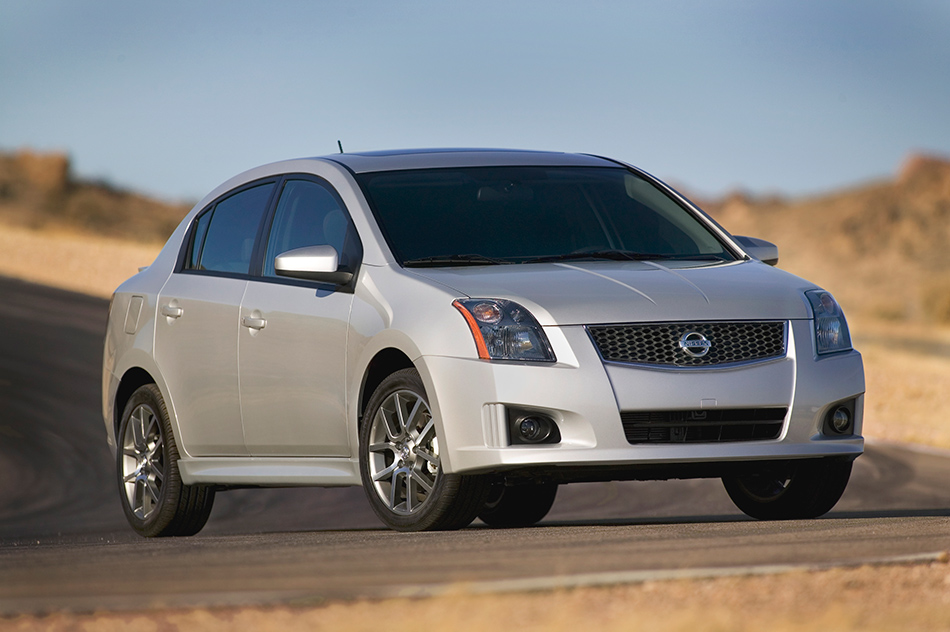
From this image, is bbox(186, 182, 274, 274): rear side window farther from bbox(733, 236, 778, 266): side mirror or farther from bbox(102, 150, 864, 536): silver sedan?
bbox(733, 236, 778, 266): side mirror

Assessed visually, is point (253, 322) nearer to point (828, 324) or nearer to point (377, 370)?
point (377, 370)

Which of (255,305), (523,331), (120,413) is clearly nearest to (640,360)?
(523,331)

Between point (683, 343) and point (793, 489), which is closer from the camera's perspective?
point (683, 343)

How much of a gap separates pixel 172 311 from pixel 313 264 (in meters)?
1.75

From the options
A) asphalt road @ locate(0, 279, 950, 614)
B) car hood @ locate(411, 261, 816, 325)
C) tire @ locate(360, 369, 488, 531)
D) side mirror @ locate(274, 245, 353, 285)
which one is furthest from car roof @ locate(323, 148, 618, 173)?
asphalt road @ locate(0, 279, 950, 614)

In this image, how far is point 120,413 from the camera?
9633mm

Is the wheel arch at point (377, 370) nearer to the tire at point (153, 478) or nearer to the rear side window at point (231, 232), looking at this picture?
the rear side window at point (231, 232)

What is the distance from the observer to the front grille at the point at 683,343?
22.7 feet

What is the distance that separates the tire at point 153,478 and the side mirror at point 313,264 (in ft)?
5.73

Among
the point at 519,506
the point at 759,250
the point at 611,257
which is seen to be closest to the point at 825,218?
the point at 519,506

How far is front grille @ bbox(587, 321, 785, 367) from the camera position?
6.91 meters

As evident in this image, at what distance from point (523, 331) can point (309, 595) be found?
2264 millimetres

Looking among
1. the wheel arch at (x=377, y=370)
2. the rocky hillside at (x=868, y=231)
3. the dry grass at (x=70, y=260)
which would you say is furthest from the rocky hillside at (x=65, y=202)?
the wheel arch at (x=377, y=370)

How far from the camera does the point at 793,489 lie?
798cm
